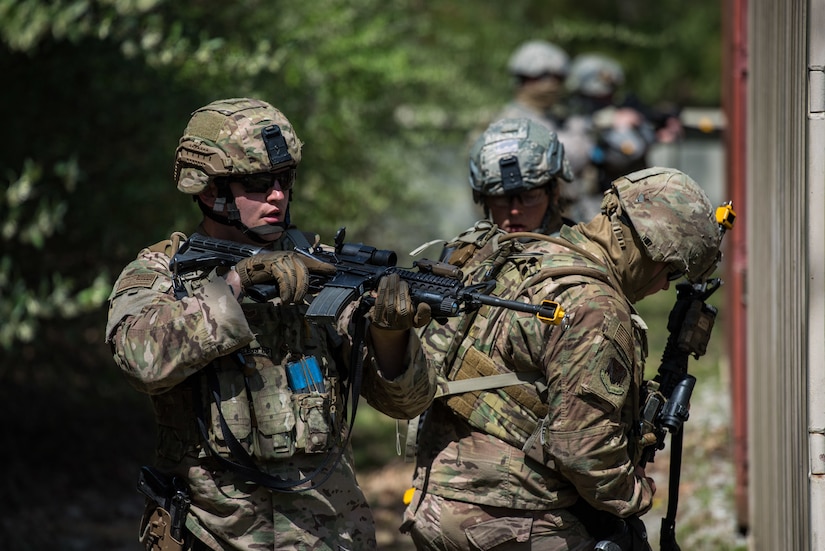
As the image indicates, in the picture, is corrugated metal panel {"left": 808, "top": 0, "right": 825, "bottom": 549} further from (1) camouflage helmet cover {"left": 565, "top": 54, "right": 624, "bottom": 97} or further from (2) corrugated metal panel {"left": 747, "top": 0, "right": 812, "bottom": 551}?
(1) camouflage helmet cover {"left": 565, "top": 54, "right": 624, "bottom": 97}

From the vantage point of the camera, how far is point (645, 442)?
11.4ft

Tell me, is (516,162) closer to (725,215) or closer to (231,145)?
(725,215)

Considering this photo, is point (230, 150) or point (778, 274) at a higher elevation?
point (230, 150)

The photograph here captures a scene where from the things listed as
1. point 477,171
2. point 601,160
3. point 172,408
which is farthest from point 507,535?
point 601,160

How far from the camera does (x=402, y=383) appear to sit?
3.27 m

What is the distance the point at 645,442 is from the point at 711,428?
16.9 ft

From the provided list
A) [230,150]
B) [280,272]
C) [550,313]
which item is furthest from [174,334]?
[550,313]

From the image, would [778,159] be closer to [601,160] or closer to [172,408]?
[172,408]

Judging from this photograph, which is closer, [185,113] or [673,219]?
[673,219]

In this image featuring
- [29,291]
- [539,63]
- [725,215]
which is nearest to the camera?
[725,215]

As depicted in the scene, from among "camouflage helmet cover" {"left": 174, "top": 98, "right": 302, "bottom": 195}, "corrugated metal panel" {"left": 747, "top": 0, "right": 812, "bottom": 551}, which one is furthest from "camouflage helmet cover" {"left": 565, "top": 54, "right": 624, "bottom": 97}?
"camouflage helmet cover" {"left": 174, "top": 98, "right": 302, "bottom": 195}

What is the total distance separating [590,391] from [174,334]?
1184mm

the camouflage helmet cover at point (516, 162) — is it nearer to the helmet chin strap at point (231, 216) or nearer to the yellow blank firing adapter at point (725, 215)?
the yellow blank firing adapter at point (725, 215)

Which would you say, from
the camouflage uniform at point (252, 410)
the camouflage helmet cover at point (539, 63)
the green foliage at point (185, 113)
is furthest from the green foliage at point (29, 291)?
the camouflage helmet cover at point (539, 63)
